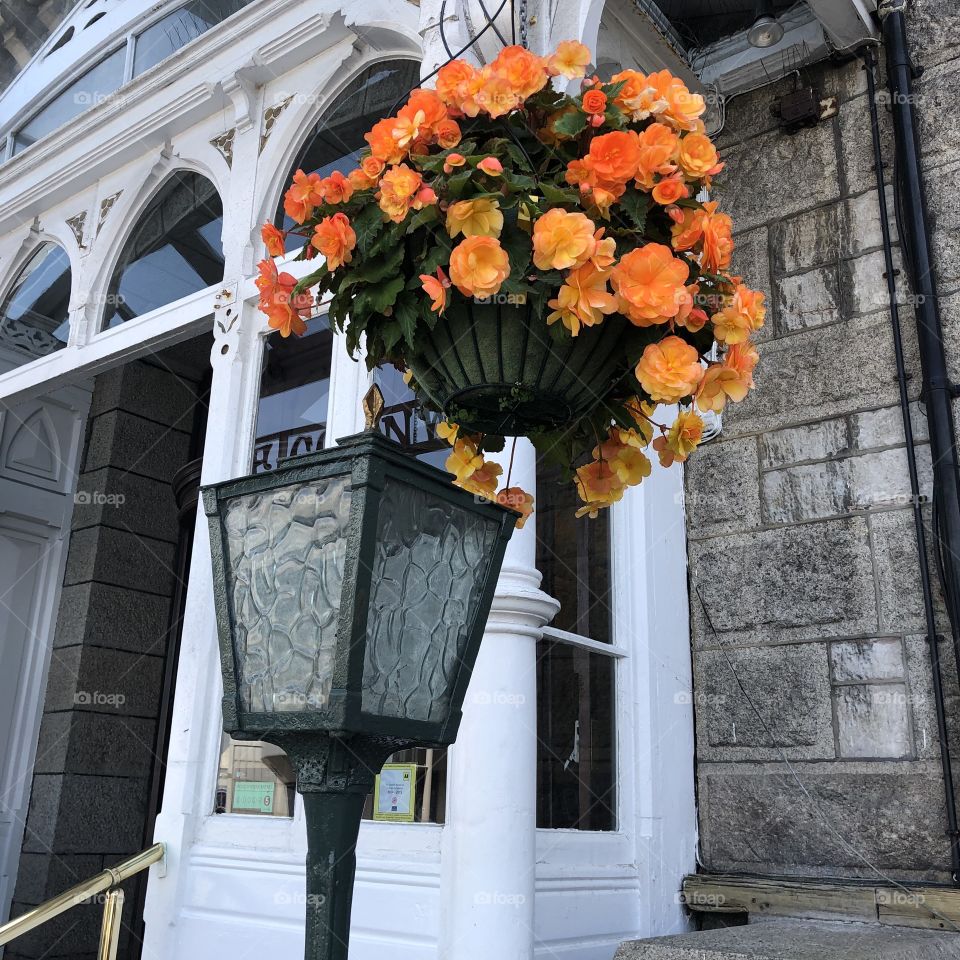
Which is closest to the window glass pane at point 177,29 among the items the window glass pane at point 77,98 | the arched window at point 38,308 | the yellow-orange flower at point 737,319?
the window glass pane at point 77,98

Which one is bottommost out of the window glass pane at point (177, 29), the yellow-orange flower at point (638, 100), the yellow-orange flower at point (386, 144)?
the yellow-orange flower at point (386, 144)

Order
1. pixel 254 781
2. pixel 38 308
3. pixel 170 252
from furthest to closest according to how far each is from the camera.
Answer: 1. pixel 38 308
2. pixel 170 252
3. pixel 254 781

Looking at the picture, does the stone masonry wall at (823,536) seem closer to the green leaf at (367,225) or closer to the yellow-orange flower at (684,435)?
the yellow-orange flower at (684,435)

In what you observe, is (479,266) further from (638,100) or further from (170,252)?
(170,252)

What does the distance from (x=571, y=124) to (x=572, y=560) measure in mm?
1796

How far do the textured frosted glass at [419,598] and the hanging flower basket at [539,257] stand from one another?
0.25 m

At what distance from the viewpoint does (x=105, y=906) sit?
8.50ft

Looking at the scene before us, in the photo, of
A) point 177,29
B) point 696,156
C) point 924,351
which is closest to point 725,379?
point 696,156

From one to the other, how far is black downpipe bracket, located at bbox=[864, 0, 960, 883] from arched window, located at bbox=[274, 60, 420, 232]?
60.9 inches

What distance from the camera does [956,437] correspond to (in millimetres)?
2801

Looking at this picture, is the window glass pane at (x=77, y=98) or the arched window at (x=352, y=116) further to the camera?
the window glass pane at (x=77, y=98)

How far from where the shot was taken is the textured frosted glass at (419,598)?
1065 millimetres

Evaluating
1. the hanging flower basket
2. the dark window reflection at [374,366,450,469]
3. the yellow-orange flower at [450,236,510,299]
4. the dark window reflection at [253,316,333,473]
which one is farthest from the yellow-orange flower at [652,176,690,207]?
the dark window reflection at [253,316,333,473]

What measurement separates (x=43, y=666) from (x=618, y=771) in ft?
13.0
